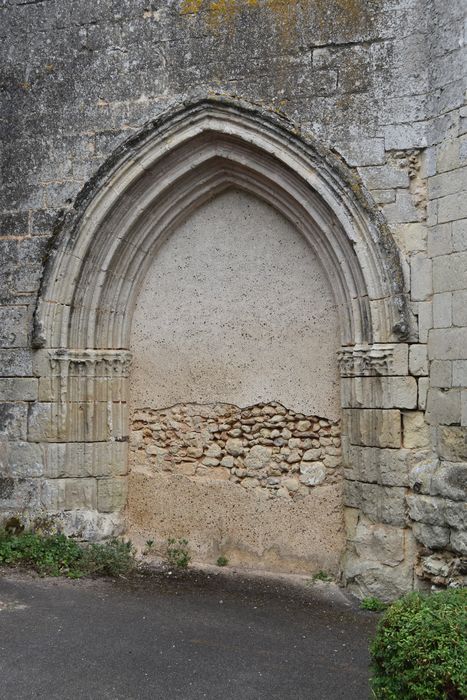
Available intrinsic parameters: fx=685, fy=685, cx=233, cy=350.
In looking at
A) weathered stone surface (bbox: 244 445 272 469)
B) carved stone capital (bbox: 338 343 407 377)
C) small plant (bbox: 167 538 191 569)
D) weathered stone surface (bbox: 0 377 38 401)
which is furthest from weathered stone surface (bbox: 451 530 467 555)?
weathered stone surface (bbox: 0 377 38 401)

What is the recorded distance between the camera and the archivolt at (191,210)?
5188mm

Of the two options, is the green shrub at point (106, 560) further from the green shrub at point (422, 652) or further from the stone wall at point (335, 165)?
the green shrub at point (422, 652)

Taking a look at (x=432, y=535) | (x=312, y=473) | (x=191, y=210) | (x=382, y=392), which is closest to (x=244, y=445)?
(x=312, y=473)

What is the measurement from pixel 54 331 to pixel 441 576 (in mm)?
3582

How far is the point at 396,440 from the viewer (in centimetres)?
501

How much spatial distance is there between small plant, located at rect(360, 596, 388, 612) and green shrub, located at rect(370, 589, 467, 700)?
6.62ft

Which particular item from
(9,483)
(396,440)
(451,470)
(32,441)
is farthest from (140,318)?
(451,470)

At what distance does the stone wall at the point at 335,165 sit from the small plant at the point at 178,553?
0.56 metres

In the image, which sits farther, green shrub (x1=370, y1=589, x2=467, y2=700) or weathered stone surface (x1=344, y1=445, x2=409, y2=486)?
weathered stone surface (x1=344, y1=445, x2=409, y2=486)

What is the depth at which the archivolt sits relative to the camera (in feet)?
17.0

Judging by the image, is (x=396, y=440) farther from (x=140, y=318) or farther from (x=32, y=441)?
(x=32, y=441)

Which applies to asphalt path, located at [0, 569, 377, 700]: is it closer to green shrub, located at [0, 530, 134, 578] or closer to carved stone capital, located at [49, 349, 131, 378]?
green shrub, located at [0, 530, 134, 578]

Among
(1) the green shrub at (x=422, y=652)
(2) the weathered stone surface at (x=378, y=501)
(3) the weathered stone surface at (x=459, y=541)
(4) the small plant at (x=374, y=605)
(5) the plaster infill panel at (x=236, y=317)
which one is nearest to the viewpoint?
(1) the green shrub at (x=422, y=652)

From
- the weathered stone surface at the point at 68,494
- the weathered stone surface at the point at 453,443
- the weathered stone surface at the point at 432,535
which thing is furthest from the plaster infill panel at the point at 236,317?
the weathered stone surface at the point at 432,535
